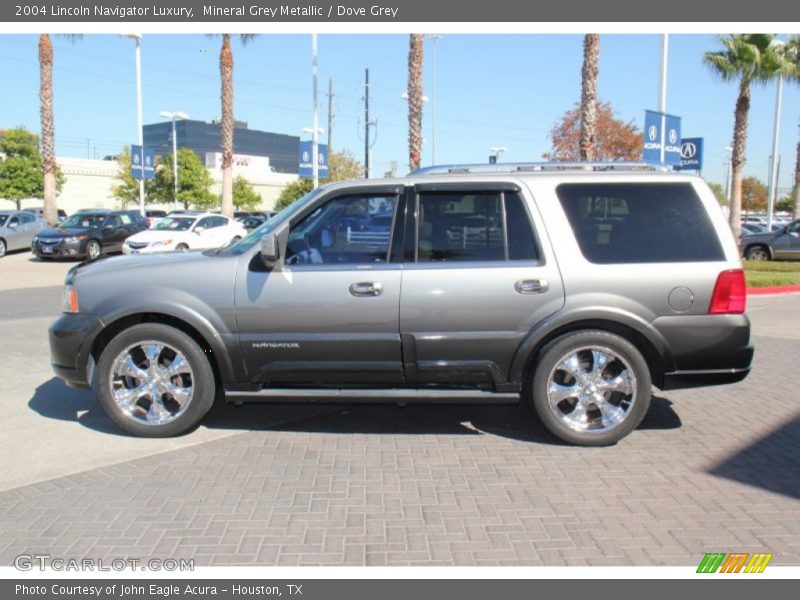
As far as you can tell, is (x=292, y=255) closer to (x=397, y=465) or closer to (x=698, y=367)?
(x=397, y=465)

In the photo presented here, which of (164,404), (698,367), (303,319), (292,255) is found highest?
(292,255)

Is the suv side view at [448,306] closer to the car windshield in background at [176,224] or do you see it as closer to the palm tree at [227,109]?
the car windshield in background at [176,224]

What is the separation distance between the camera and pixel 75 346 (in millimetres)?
5191

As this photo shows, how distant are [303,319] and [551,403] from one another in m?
1.91

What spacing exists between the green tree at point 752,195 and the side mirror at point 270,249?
10608 cm

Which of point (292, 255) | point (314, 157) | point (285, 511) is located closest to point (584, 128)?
point (314, 157)

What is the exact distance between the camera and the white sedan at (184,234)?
2005 centimetres

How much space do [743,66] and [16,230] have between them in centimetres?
2792

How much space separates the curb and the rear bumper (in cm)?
1151

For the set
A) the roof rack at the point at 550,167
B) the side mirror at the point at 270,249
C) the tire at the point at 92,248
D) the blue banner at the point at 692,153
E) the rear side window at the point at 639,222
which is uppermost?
the blue banner at the point at 692,153

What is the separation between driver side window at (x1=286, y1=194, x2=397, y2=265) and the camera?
511 centimetres

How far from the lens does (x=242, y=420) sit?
5828 mm

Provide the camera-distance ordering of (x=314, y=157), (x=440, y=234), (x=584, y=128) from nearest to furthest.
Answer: (x=440, y=234) < (x=584, y=128) < (x=314, y=157)

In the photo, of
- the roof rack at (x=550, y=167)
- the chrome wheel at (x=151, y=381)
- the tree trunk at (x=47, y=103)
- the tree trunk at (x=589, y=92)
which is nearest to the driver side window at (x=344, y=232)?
the roof rack at (x=550, y=167)
